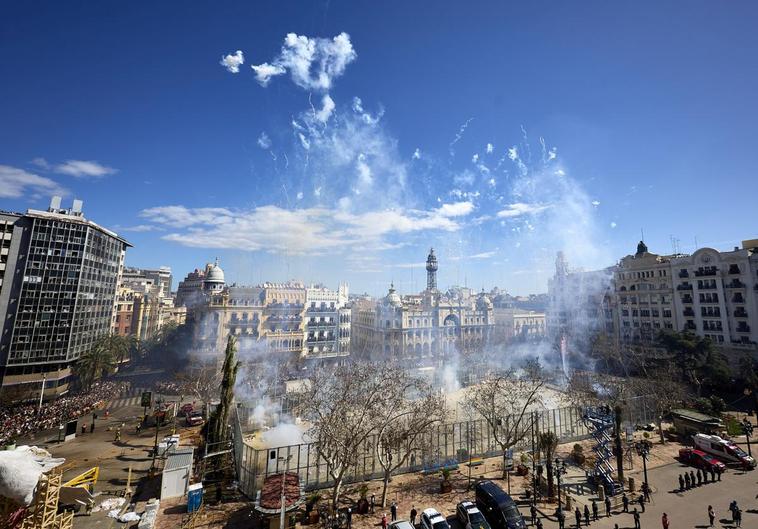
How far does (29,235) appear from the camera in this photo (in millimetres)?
52406

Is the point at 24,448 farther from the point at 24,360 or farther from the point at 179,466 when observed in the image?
the point at 24,360

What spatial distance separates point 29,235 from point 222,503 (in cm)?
5637

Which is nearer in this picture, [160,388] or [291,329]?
[160,388]

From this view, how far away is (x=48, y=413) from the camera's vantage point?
40656 millimetres

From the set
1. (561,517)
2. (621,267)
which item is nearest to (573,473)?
(561,517)

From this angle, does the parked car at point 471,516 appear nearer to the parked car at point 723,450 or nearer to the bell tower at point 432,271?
the parked car at point 723,450

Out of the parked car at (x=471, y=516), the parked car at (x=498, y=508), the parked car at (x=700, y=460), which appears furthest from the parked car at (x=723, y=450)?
the parked car at (x=471, y=516)

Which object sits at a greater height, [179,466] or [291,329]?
[291,329]

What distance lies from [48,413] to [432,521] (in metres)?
48.0

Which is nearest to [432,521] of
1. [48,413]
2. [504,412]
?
[504,412]

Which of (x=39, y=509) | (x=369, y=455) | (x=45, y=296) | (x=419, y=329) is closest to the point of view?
(x=39, y=509)

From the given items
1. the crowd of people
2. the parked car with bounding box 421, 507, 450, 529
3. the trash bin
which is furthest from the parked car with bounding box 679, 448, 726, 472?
the crowd of people

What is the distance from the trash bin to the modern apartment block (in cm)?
4372

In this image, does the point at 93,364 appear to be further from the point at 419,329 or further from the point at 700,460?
the point at 700,460
